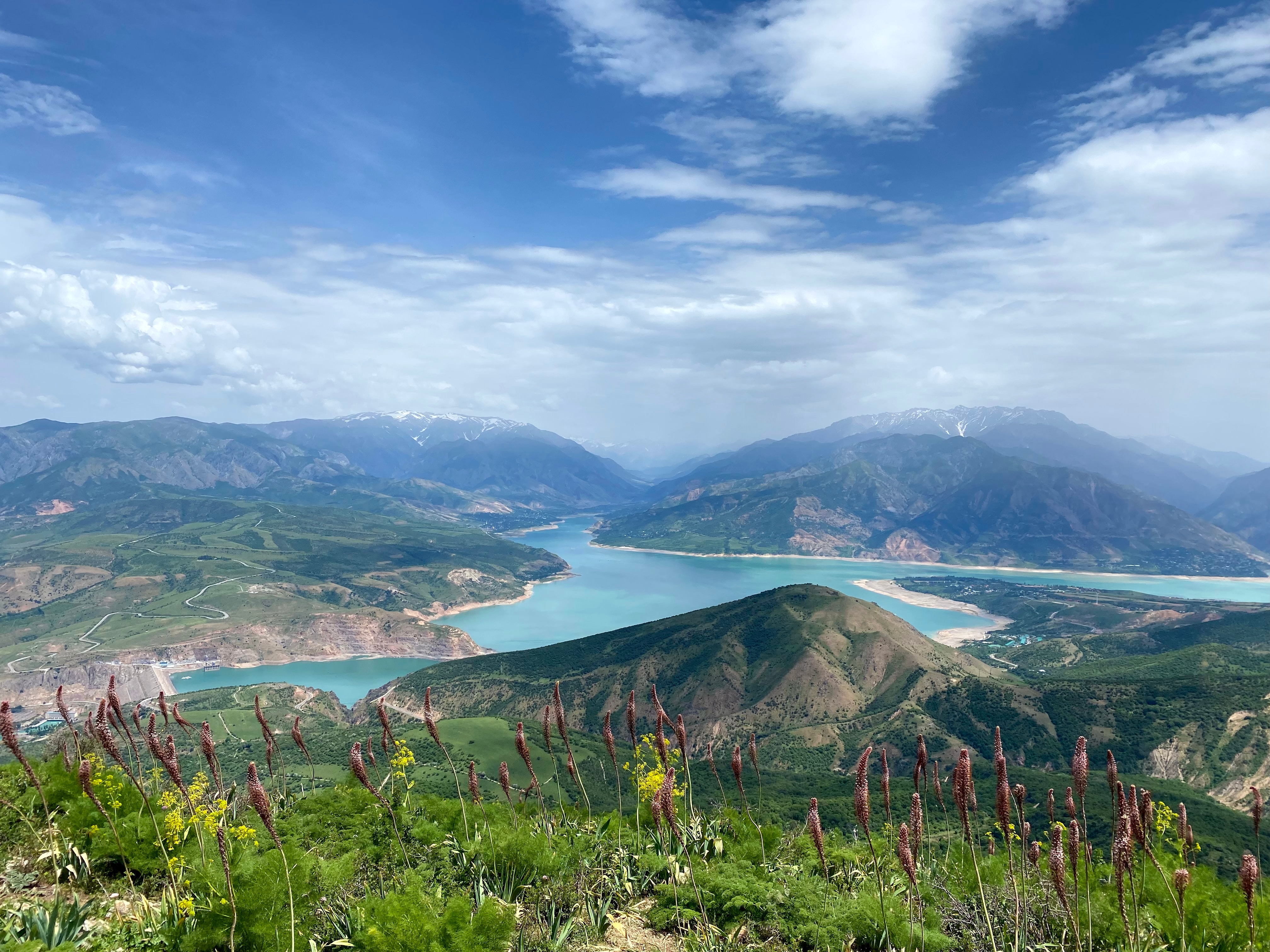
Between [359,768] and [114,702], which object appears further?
→ [114,702]

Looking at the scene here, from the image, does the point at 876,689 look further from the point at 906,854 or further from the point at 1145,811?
the point at 906,854

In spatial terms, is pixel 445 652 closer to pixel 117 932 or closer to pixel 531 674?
pixel 531 674

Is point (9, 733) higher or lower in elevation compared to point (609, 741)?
higher

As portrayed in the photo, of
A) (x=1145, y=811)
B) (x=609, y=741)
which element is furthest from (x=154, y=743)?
(x=1145, y=811)

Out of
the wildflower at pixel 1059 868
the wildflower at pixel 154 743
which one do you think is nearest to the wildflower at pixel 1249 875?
the wildflower at pixel 1059 868

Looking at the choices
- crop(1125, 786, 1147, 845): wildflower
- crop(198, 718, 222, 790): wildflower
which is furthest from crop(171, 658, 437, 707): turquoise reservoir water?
crop(1125, 786, 1147, 845): wildflower

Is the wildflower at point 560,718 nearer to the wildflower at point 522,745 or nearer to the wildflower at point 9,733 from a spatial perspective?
the wildflower at point 522,745

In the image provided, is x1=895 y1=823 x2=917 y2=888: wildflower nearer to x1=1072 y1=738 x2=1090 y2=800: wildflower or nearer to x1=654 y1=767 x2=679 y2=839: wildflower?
x1=1072 y1=738 x2=1090 y2=800: wildflower

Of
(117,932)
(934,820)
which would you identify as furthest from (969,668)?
(117,932)
